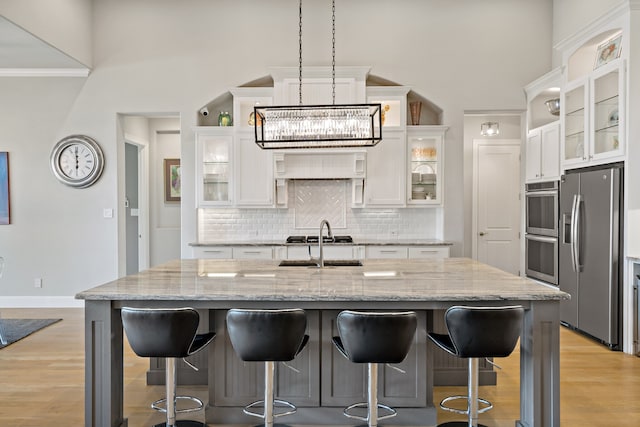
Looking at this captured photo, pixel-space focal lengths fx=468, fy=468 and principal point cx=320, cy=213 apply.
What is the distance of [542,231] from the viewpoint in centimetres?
559

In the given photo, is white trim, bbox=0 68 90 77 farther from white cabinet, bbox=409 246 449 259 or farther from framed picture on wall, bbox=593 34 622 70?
framed picture on wall, bbox=593 34 622 70

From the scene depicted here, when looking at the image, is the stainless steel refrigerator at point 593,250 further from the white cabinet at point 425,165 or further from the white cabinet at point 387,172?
the white cabinet at point 387,172

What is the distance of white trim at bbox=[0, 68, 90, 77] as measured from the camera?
6062mm

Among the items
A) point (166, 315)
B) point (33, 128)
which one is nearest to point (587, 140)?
point (166, 315)

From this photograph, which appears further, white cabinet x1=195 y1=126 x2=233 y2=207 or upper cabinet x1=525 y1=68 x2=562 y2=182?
white cabinet x1=195 y1=126 x2=233 y2=207

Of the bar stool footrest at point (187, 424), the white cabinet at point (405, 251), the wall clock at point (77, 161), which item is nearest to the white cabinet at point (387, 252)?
the white cabinet at point (405, 251)

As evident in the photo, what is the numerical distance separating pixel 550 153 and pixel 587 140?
0.77 metres

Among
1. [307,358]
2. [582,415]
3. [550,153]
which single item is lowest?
[582,415]

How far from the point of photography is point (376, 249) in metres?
5.75

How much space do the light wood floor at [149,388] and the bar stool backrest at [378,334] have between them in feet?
2.77

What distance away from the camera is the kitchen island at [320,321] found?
2.57 metres

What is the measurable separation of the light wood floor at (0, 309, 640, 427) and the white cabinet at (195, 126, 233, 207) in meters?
2.19

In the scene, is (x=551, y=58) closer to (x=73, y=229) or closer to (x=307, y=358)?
(x=307, y=358)

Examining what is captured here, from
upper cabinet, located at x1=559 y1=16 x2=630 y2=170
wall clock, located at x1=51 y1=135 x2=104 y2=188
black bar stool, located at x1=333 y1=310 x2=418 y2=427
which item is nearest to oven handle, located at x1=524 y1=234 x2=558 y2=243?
upper cabinet, located at x1=559 y1=16 x2=630 y2=170
